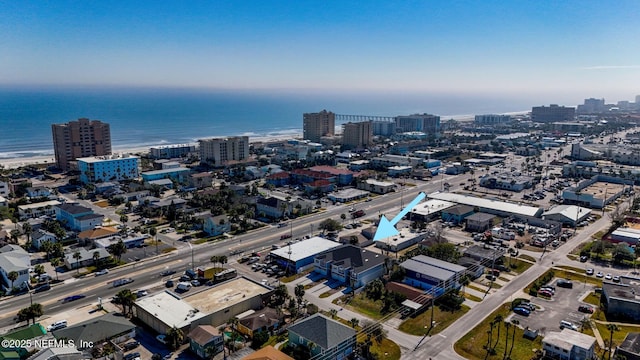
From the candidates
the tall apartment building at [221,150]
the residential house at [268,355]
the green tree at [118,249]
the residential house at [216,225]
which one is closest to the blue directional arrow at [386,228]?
the residential house at [216,225]

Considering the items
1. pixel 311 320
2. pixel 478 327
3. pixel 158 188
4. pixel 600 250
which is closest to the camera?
pixel 311 320

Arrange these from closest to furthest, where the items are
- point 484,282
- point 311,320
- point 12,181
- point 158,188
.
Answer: point 311,320 → point 484,282 → point 158,188 → point 12,181

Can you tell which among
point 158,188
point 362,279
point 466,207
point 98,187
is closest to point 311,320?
point 362,279

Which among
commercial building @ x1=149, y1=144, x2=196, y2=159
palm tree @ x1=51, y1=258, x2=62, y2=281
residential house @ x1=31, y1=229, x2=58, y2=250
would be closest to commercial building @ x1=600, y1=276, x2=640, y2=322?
palm tree @ x1=51, y1=258, x2=62, y2=281

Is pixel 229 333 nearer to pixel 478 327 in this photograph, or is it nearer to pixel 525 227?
pixel 478 327

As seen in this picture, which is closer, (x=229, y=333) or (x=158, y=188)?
(x=229, y=333)

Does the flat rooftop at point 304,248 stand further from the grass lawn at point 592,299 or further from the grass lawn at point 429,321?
the grass lawn at point 592,299

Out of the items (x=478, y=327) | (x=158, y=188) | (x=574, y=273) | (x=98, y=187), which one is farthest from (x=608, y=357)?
(x=98, y=187)
